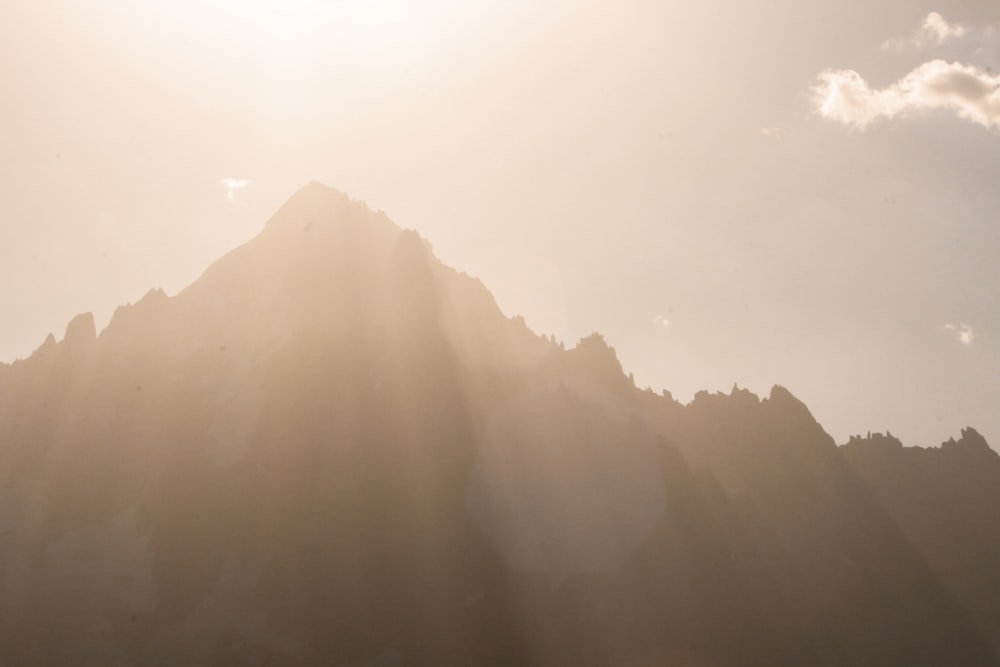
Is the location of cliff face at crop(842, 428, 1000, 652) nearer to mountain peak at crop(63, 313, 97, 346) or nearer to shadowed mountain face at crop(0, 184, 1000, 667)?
shadowed mountain face at crop(0, 184, 1000, 667)

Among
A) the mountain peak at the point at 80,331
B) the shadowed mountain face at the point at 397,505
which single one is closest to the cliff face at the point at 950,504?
the shadowed mountain face at the point at 397,505

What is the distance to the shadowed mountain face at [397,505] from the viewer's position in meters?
80.9

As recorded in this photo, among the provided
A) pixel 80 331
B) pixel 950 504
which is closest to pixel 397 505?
pixel 80 331

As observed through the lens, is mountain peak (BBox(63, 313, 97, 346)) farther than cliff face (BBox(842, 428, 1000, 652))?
No

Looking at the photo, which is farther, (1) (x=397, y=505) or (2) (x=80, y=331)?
(2) (x=80, y=331)

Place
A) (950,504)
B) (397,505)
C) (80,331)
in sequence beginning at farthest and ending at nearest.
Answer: (950,504), (80,331), (397,505)

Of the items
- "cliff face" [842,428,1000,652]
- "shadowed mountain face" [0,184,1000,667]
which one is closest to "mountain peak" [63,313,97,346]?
"shadowed mountain face" [0,184,1000,667]

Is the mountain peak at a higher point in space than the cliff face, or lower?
higher

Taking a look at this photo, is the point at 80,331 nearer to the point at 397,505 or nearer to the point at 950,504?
the point at 397,505

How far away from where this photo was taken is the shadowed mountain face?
80875 mm

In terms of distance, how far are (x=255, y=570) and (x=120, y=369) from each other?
4182cm

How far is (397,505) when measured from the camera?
90000 millimetres

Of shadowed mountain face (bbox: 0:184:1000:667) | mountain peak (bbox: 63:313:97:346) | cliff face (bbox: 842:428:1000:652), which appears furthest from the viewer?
cliff face (bbox: 842:428:1000:652)

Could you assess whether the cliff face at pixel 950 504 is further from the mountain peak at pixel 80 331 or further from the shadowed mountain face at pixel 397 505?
the mountain peak at pixel 80 331
